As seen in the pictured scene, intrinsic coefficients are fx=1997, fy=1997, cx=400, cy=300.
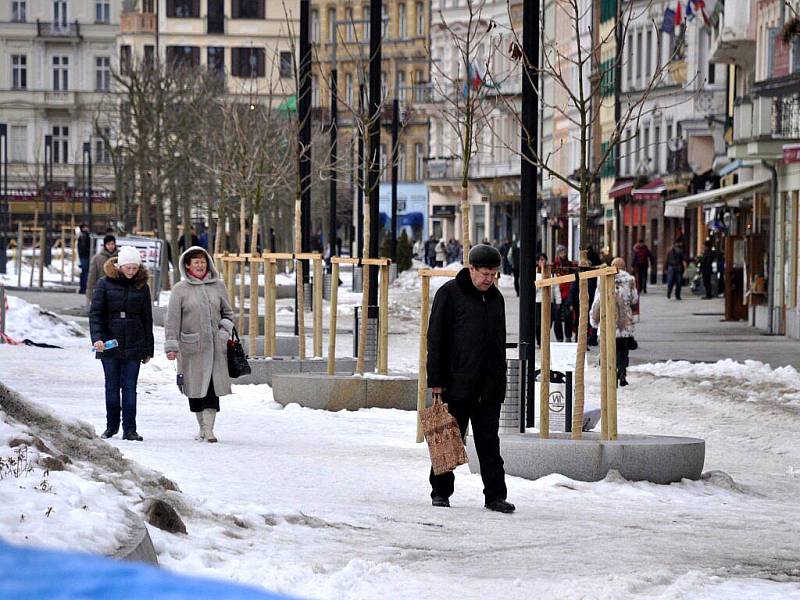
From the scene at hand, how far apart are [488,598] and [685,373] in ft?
54.7

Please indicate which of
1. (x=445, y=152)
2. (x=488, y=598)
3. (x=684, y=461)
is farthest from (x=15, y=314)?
(x=445, y=152)

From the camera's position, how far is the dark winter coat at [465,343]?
438 inches

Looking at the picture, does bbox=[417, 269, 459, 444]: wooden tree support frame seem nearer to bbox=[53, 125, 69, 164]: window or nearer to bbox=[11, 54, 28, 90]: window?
bbox=[53, 125, 69, 164]: window

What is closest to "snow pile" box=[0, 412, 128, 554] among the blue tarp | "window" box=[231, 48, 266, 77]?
the blue tarp

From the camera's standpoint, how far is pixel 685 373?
24.4 metres

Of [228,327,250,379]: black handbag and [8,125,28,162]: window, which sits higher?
[8,125,28,162]: window

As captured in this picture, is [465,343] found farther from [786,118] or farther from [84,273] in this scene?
[84,273]

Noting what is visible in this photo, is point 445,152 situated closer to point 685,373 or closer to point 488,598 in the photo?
point 685,373

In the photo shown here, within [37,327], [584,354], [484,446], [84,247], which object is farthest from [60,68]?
[484,446]

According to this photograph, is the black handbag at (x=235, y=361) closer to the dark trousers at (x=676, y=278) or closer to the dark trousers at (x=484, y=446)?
the dark trousers at (x=484, y=446)

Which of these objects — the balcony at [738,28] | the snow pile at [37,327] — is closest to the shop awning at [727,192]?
the balcony at [738,28]

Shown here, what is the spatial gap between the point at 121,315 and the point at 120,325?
0.08 m

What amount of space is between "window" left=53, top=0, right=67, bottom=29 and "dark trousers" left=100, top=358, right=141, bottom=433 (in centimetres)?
11173

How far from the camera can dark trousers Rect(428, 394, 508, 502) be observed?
1115 centimetres
